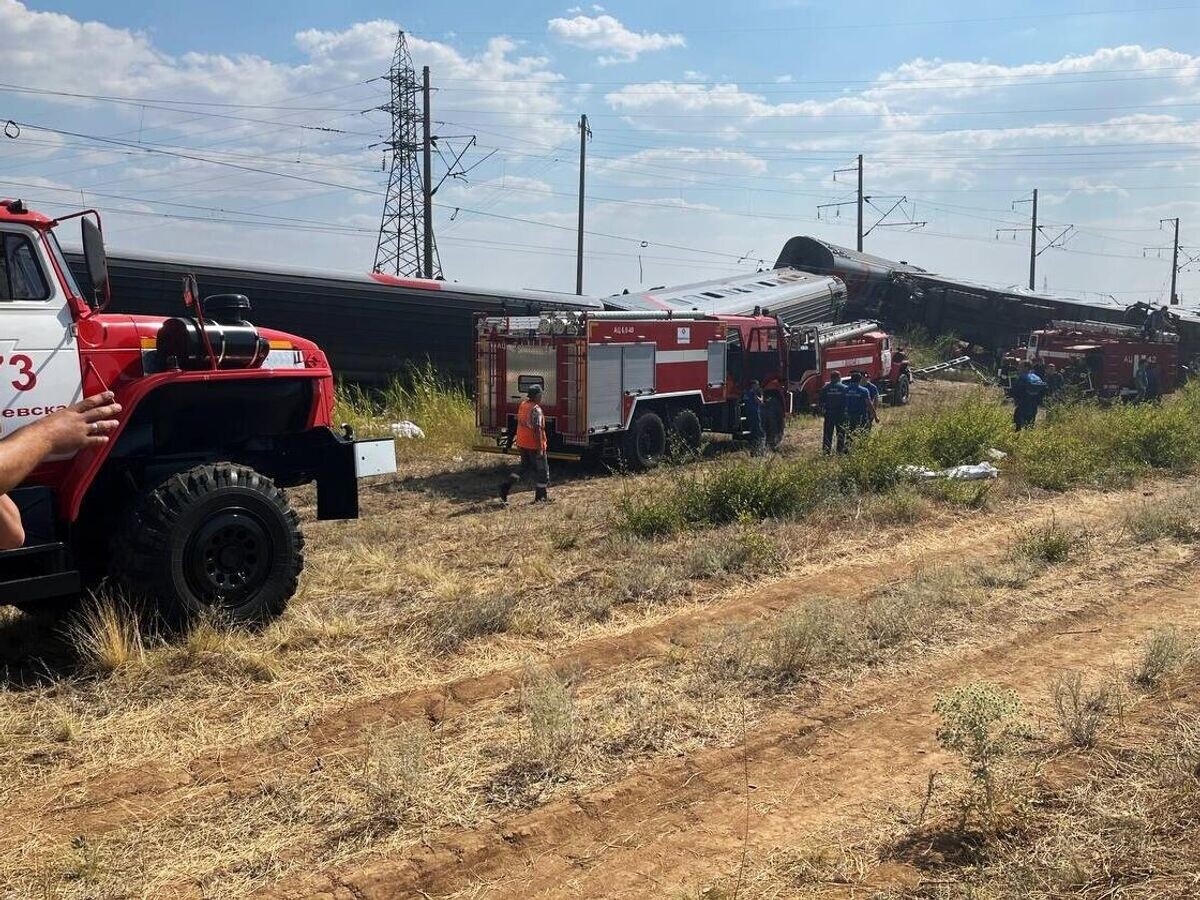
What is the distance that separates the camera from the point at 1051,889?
11.1 feet

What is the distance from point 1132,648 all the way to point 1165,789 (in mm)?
2417

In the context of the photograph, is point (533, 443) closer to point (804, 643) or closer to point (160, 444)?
point (160, 444)

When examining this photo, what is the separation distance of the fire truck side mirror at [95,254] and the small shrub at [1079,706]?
5.55 meters

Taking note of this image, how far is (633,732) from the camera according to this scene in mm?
4852

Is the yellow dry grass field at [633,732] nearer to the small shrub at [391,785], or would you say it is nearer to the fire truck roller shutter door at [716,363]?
the small shrub at [391,785]

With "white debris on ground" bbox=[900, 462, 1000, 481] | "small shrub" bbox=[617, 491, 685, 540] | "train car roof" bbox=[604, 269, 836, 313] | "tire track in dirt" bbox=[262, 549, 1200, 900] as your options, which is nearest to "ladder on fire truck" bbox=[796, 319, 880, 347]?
"train car roof" bbox=[604, 269, 836, 313]

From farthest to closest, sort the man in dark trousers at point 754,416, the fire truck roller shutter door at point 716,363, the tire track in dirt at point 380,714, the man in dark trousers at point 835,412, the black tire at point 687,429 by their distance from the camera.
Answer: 1. the man in dark trousers at point 754,416
2. the fire truck roller shutter door at point 716,363
3. the man in dark trousers at point 835,412
4. the black tire at point 687,429
5. the tire track in dirt at point 380,714

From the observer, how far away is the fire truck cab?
13672 millimetres

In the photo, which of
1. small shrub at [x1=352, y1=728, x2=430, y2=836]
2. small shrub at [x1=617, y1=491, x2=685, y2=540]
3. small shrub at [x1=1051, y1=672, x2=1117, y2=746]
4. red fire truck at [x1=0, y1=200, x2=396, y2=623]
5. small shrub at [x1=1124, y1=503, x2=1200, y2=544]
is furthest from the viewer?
small shrub at [x1=617, y1=491, x2=685, y2=540]

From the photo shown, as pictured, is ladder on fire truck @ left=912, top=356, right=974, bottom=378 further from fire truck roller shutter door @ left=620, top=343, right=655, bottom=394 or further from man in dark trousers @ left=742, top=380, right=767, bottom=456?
fire truck roller shutter door @ left=620, top=343, right=655, bottom=394

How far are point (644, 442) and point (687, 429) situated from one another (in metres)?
0.96

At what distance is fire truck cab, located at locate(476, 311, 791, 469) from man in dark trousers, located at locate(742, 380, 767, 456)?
0.34 metres

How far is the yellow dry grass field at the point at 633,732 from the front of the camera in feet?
12.2

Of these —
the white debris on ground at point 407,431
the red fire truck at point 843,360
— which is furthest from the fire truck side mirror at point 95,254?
the red fire truck at point 843,360
